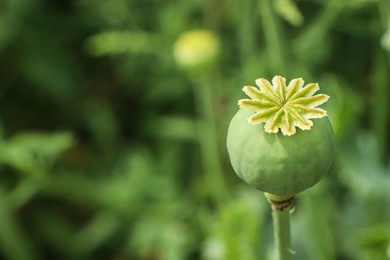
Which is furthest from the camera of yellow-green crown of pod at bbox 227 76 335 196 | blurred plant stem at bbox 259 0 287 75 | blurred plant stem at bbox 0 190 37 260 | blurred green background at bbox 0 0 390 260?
blurred plant stem at bbox 0 190 37 260

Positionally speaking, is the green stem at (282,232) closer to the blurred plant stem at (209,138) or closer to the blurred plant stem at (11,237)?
the blurred plant stem at (209,138)

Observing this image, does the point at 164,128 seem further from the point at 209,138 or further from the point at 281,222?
the point at 281,222

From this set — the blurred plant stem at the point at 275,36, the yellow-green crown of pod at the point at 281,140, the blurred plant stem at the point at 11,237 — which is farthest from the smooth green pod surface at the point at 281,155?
the blurred plant stem at the point at 11,237

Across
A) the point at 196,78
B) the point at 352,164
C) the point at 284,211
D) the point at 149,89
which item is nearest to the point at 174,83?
the point at 149,89

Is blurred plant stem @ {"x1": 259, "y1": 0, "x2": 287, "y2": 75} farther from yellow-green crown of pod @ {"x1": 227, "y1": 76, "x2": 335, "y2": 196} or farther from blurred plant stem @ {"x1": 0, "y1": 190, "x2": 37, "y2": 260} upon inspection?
blurred plant stem @ {"x1": 0, "y1": 190, "x2": 37, "y2": 260}

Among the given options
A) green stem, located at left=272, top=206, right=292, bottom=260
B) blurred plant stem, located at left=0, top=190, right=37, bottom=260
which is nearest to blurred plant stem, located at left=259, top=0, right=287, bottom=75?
green stem, located at left=272, top=206, right=292, bottom=260

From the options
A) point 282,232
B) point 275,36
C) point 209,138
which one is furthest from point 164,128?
point 282,232
